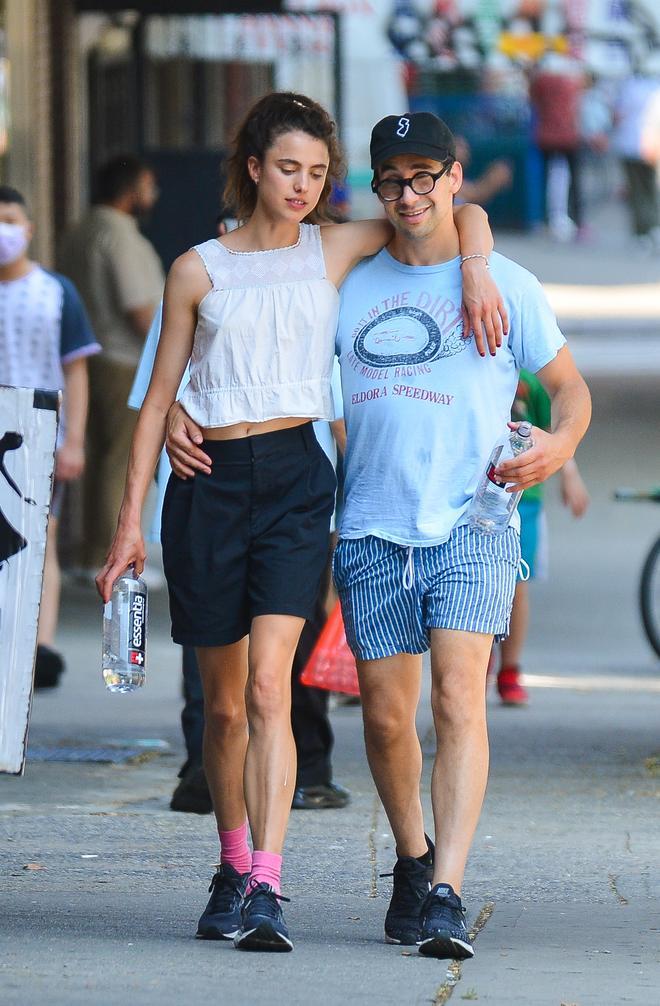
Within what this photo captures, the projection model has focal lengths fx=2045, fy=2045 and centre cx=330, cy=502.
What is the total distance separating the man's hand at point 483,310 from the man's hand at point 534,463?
0.21 meters

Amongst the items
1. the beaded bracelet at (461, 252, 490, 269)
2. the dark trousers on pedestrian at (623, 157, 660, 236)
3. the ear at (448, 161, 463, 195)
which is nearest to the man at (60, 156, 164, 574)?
the ear at (448, 161, 463, 195)

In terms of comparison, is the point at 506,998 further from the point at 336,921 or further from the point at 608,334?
the point at 608,334

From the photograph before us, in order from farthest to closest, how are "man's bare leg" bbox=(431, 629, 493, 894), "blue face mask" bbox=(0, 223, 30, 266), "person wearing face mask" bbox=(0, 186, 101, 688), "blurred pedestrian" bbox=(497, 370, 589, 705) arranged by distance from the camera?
"person wearing face mask" bbox=(0, 186, 101, 688)
"blue face mask" bbox=(0, 223, 30, 266)
"blurred pedestrian" bbox=(497, 370, 589, 705)
"man's bare leg" bbox=(431, 629, 493, 894)

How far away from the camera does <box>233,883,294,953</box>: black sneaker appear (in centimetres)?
476

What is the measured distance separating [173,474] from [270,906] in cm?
108

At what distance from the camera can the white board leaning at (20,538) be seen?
5.05 metres

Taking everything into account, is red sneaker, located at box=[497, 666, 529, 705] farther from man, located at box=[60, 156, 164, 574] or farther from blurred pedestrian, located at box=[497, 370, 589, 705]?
man, located at box=[60, 156, 164, 574]

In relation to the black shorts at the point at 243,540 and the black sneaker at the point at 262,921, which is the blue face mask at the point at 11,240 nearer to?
the black shorts at the point at 243,540

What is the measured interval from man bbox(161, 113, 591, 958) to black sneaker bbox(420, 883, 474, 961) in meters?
0.08

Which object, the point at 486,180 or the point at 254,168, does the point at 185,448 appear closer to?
the point at 254,168

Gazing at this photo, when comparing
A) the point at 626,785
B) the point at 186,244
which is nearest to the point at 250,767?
the point at 626,785

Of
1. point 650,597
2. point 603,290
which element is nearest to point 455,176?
point 650,597

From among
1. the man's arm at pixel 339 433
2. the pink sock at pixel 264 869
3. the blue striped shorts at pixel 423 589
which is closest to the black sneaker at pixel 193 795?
the man's arm at pixel 339 433

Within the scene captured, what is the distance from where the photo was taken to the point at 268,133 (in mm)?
5008
